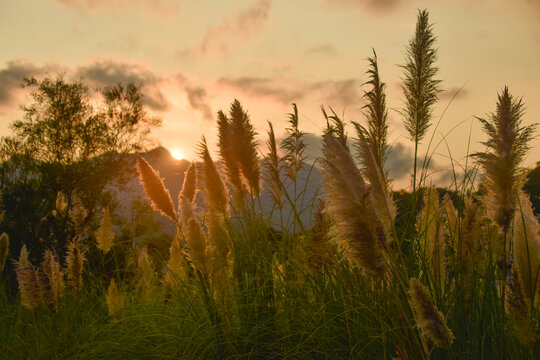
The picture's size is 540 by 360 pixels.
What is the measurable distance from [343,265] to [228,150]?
1.36 meters

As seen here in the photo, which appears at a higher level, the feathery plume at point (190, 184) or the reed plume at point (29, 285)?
the feathery plume at point (190, 184)

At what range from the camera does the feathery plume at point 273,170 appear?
4516 mm

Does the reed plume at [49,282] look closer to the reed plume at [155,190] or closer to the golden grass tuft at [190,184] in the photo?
the reed plume at [155,190]

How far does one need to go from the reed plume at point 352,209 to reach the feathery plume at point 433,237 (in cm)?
87

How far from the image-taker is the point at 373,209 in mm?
2117

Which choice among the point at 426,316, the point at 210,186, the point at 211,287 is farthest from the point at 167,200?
the point at 426,316

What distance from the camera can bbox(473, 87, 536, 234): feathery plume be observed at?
2508 millimetres

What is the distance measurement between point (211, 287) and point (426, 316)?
2.14 m

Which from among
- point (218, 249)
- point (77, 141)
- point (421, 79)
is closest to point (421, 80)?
point (421, 79)

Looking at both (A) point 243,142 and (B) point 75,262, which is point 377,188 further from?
(B) point 75,262

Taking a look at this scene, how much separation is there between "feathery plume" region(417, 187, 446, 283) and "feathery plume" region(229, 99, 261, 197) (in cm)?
158

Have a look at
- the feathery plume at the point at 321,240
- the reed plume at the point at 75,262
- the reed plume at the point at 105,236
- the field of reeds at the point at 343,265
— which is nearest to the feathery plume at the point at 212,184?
the field of reeds at the point at 343,265

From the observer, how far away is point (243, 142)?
426 cm

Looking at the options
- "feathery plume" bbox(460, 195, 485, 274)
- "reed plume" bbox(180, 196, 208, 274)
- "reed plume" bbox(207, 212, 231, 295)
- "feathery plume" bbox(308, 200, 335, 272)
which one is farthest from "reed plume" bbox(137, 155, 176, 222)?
"feathery plume" bbox(460, 195, 485, 274)
